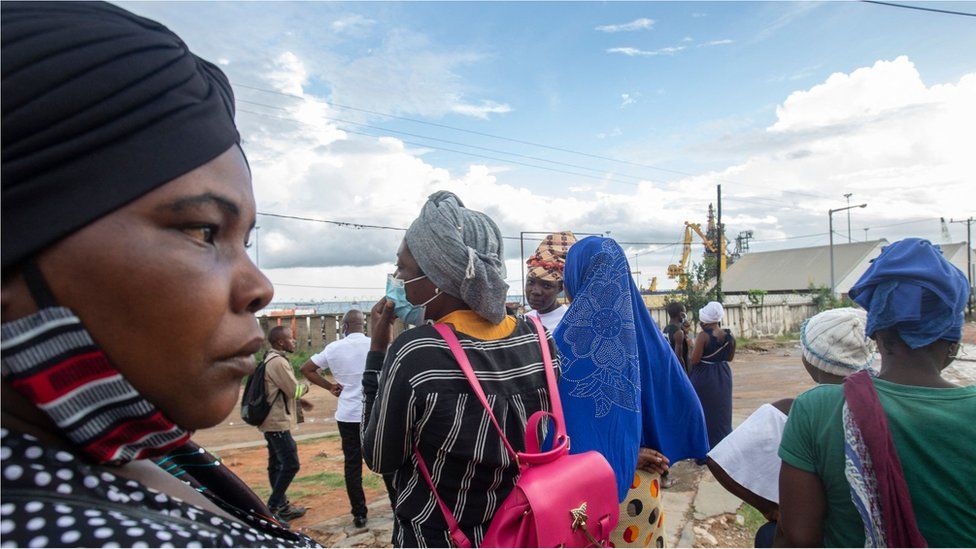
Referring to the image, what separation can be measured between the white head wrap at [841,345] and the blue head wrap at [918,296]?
1.40 feet

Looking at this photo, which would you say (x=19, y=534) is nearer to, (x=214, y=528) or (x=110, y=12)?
(x=214, y=528)

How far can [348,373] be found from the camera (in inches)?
205

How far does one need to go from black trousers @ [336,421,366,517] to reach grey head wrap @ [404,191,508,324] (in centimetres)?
339

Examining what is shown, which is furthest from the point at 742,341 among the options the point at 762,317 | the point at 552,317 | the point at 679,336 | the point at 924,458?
the point at 924,458

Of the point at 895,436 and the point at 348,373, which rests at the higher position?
the point at 895,436

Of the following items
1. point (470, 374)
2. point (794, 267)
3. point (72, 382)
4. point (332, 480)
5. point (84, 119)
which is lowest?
point (332, 480)

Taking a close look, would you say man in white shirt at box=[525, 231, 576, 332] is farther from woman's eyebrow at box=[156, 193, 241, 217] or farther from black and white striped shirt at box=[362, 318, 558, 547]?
woman's eyebrow at box=[156, 193, 241, 217]

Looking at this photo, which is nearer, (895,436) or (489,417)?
(895,436)

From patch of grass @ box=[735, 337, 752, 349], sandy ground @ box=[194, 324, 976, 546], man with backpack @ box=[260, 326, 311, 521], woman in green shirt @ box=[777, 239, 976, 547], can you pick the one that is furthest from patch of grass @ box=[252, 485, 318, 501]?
patch of grass @ box=[735, 337, 752, 349]

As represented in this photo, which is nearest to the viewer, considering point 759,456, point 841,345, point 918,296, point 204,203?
point 204,203

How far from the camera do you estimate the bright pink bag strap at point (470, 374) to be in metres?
1.87

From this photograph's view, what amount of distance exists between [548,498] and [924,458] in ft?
3.62

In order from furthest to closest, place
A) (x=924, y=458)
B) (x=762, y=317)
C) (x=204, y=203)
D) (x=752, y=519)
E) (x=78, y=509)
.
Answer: (x=762, y=317) < (x=752, y=519) < (x=924, y=458) < (x=204, y=203) < (x=78, y=509)

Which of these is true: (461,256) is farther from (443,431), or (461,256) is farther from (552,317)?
(552,317)
